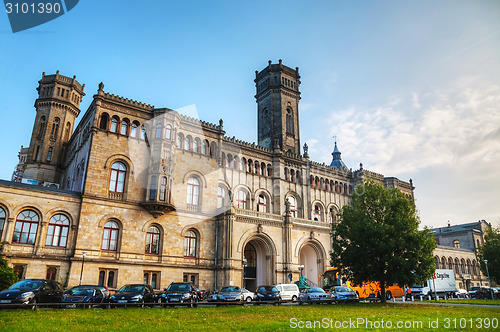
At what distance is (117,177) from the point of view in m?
36.2

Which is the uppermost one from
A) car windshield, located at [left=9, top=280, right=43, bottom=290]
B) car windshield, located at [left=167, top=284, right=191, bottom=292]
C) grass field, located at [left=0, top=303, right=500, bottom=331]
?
car windshield, located at [left=9, top=280, right=43, bottom=290]

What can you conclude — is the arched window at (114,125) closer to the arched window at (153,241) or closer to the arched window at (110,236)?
the arched window at (110,236)

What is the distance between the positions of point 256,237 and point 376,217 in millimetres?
13742

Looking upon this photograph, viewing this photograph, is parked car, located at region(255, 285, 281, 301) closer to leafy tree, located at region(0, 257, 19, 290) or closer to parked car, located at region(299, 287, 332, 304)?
parked car, located at region(299, 287, 332, 304)

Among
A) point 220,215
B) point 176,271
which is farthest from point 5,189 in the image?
point 220,215

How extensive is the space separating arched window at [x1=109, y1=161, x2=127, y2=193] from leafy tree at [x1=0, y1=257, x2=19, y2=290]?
10.8 meters

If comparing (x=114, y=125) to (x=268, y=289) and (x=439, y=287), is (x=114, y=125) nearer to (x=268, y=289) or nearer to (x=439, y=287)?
(x=268, y=289)

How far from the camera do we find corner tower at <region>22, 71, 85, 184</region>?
47.5m

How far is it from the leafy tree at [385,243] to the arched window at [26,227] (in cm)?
2559

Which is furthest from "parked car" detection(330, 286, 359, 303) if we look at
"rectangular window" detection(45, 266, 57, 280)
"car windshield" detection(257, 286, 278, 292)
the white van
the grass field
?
"rectangular window" detection(45, 266, 57, 280)

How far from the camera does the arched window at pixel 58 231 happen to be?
104 feet

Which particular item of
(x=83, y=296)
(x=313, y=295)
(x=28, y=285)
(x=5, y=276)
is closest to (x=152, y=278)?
(x=5, y=276)

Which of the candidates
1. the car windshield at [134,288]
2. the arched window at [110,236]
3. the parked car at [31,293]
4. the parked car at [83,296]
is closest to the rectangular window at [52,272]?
the arched window at [110,236]

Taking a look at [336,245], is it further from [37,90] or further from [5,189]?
[37,90]
